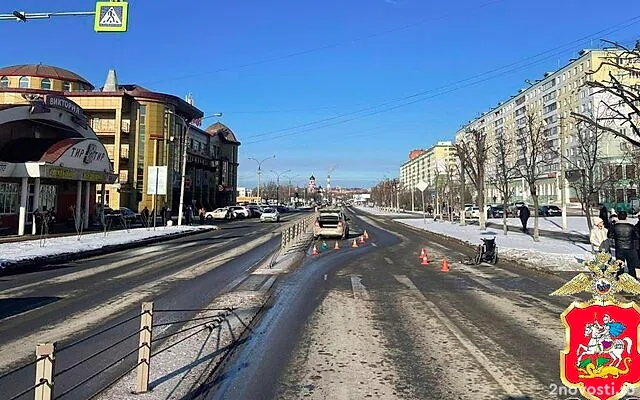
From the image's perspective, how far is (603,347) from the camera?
11.4ft

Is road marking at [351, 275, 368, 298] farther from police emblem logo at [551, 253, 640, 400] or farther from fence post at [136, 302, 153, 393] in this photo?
police emblem logo at [551, 253, 640, 400]

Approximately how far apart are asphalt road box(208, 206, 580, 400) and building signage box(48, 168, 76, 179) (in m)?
22.3

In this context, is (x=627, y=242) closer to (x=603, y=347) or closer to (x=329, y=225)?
(x=603, y=347)

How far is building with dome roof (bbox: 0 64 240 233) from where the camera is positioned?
32.3 meters

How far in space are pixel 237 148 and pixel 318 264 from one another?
9007cm

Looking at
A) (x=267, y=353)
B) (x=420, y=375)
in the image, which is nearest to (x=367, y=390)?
(x=420, y=375)

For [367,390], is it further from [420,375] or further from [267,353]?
[267,353]

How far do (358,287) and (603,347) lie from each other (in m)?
9.46

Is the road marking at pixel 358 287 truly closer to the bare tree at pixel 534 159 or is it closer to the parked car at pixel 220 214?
the bare tree at pixel 534 159

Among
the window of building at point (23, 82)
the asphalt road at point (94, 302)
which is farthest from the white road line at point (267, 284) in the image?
the window of building at point (23, 82)

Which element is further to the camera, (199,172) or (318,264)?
(199,172)

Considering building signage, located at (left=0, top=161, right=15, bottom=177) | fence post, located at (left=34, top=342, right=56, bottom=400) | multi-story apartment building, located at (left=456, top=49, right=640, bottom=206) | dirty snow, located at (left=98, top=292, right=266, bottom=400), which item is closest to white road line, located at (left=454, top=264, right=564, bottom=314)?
dirty snow, located at (left=98, top=292, right=266, bottom=400)

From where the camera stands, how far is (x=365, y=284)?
13391 mm

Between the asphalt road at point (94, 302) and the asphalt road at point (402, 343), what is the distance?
1.53 m
